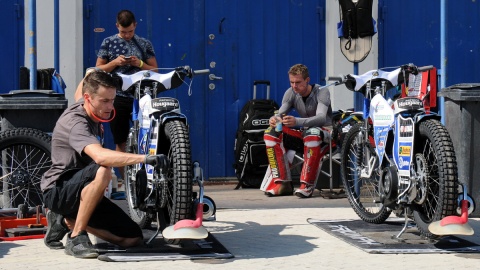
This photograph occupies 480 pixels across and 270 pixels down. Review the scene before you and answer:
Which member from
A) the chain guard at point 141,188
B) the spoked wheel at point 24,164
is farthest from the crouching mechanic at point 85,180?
the spoked wheel at point 24,164

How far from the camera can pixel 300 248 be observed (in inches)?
287

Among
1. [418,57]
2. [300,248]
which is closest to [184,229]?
[300,248]

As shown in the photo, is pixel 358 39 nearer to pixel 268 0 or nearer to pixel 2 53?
pixel 268 0

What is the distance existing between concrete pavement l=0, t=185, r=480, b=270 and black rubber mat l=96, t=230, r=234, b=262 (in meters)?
0.07

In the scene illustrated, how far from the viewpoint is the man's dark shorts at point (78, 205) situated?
680 cm

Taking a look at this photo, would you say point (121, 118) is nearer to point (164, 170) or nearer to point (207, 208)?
point (207, 208)

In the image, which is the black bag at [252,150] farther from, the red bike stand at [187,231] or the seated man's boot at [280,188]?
the red bike stand at [187,231]

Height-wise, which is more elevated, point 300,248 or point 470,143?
point 470,143

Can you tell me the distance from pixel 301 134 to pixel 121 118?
270cm

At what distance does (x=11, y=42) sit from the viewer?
1231 centimetres

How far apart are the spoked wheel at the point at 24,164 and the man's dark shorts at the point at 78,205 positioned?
1.33m

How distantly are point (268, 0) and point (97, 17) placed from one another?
2.15m

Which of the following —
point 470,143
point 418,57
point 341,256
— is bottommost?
point 341,256

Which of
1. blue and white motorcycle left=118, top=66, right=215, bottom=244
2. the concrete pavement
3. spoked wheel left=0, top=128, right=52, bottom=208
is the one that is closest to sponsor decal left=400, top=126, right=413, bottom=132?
the concrete pavement
